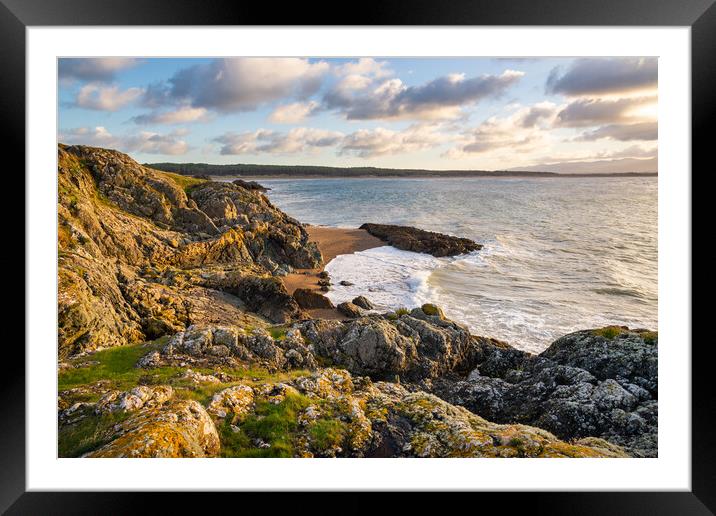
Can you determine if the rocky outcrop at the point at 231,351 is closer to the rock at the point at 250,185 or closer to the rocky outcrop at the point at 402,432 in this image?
the rocky outcrop at the point at 402,432

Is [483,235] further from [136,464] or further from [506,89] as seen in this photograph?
[136,464]

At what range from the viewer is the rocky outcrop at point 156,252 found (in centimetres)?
741

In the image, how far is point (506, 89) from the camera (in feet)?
34.2

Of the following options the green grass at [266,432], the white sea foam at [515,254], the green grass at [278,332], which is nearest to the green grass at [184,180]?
the white sea foam at [515,254]

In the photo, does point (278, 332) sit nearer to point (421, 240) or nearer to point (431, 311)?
point (431, 311)

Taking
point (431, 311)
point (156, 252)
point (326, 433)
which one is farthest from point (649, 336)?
point (156, 252)

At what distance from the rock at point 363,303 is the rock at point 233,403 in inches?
259

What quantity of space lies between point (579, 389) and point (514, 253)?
9044mm

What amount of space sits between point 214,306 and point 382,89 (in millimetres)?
7069

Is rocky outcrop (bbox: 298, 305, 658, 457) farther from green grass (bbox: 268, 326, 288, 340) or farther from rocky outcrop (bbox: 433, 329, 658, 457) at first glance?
Answer: green grass (bbox: 268, 326, 288, 340)

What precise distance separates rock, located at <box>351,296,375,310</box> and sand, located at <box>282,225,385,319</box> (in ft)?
5.70

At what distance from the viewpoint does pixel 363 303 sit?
492 inches
